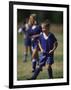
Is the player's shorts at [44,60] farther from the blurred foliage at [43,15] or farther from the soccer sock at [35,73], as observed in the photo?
the blurred foliage at [43,15]

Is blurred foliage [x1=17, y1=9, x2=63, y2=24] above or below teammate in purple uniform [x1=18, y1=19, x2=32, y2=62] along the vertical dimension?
above

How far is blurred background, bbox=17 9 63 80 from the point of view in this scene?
5.92ft

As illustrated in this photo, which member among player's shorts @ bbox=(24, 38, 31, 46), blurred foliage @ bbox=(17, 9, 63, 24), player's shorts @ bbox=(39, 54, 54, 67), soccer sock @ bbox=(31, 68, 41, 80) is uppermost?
blurred foliage @ bbox=(17, 9, 63, 24)

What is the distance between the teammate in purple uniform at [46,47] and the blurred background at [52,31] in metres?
0.03

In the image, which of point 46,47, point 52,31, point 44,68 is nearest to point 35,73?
point 44,68

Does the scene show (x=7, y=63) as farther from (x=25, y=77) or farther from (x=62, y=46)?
(x=62, y=46)

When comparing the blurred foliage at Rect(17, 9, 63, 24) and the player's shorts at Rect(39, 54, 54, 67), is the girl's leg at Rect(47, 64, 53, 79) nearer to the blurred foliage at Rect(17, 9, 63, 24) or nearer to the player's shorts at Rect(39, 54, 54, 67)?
the player's shorts at Rect(39, 54, 54, 67)

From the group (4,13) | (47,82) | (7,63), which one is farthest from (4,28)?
(47,82)

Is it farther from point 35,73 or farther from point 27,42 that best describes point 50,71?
point 27,42

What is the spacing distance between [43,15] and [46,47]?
0.72ft

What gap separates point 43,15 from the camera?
6.11ft

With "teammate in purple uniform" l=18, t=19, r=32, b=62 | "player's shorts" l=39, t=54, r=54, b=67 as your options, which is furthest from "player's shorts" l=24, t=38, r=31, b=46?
"player's shorts" l=39, t=54, r=54, b=67

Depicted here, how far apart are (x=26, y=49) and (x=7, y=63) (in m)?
0.16

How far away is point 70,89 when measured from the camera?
6.06 ft
